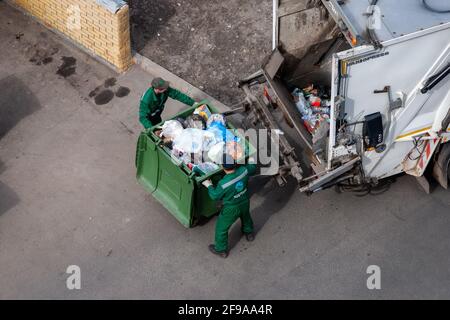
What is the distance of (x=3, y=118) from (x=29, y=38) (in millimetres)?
1653

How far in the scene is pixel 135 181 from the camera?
760 cm

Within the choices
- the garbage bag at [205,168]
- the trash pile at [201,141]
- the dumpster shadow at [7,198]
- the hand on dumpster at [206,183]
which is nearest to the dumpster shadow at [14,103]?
the dumpster shadow at [7,198]

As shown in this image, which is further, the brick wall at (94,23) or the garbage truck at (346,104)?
the brick wall at (94,23)

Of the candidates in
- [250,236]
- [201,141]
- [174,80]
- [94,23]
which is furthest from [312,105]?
[94,23]

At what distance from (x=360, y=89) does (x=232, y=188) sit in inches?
61.6

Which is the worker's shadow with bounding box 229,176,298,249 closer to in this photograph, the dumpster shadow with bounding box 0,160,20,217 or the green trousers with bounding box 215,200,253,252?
the green trousers with bounding box 215,200,253,252

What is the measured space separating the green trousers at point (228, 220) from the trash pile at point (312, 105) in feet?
3.78

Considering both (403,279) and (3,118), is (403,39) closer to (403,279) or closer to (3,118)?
(403,279)

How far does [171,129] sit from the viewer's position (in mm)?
6758

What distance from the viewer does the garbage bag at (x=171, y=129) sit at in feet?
22.1

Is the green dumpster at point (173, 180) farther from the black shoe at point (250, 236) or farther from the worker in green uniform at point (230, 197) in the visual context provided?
the black shoe at point (250, 236)
